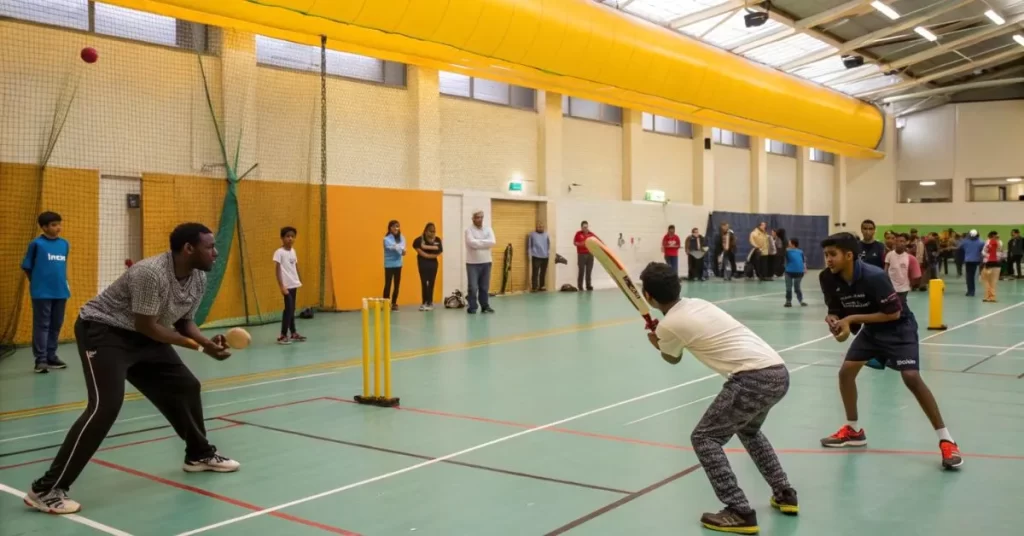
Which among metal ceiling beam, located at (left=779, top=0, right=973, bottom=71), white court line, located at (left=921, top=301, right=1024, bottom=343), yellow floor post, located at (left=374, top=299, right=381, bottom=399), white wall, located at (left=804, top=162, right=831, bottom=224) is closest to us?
yellow floor post, located at (left=374, top=299, right=381, bottom=399)

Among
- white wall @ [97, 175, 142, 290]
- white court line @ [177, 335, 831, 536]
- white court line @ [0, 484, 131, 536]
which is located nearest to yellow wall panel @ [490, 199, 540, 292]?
white wall @ [97, 175, 142, 290]

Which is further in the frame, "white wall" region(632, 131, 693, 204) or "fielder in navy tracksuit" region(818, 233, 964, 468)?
"white wall" region(632, 131, 693, 204)

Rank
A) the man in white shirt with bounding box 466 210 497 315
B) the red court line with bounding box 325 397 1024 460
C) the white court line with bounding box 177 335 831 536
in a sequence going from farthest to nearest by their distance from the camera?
the man in white shirt with bounding box 466 210 497 315 → the red court line with bounding box 325 397 1024 460 → the white court line with bounding box 177 335 831 536

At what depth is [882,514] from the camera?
466cm

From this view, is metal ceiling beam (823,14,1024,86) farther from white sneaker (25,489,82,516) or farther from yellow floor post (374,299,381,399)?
white sneaker (25,489,82,516)

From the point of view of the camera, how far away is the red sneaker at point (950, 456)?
555 cm

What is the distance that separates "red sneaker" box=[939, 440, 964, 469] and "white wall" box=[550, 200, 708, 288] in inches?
722

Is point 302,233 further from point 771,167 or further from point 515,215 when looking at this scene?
point 771,167

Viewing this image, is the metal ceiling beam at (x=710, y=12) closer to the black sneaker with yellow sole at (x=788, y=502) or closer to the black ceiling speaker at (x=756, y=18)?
the black ceiling speaker at (x=756, y=18)

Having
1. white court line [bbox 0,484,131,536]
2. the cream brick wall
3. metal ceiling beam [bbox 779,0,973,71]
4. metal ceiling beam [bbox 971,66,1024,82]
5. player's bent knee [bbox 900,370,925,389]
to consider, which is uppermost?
metal ceiling beam [bbox 971,66,1024,82]

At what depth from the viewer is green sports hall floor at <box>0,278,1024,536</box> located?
4645 millimetres

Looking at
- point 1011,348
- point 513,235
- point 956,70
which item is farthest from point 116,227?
point 956,70

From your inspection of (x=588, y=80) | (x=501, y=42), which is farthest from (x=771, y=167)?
(x=501, y=42)

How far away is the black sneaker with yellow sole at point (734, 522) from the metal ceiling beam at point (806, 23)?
20.6 meters
